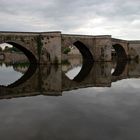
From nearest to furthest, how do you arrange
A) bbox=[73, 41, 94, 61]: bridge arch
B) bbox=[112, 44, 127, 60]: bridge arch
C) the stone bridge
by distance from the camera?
1. the stone bridge
2. bbox=[73, 41, 94, 61]: bridge arch
3. bbox=[112, 44, 127, 60]: bridge arch

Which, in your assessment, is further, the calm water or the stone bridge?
the stone bridge

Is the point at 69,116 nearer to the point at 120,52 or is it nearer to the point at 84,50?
the point at 84,50

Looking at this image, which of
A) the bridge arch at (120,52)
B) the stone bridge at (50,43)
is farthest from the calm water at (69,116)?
the bridge arch at (120,52)

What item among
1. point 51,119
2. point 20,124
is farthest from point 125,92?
point 20,124

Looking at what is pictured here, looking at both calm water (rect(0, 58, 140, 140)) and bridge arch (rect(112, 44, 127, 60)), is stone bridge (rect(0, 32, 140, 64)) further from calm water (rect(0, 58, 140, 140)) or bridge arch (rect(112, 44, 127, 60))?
calm water (rect(0, 58, 140, 140))

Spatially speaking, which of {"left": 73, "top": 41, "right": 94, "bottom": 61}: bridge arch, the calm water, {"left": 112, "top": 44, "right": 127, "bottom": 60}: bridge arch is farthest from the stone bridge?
the calm water

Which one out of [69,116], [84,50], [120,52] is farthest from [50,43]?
[69,116]

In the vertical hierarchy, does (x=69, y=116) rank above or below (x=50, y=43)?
below

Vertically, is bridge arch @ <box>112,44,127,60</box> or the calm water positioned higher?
bridge arch @ <box>112,44,127,60</box>

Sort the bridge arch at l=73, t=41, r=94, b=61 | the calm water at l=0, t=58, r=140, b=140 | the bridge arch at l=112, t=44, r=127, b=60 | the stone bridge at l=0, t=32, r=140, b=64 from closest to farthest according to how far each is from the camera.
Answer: the calm water at l=0, t=58, r=140, b=140, the stone bridge at l=0, t=32, r=140, b=64, the bridge arch at l=73, t=41, r=94, b=61, the bridge arch at l=112, t=44, r=127, b=60

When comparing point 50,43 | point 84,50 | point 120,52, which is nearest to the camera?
point 50,43

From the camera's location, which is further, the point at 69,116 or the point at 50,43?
the point at 50,43

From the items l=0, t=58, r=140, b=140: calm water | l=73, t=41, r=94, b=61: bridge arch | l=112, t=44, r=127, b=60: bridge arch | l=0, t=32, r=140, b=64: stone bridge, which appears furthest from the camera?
l=112, t=44, r=127, b=60: bridge arch

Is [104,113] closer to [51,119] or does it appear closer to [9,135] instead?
[51,119]
